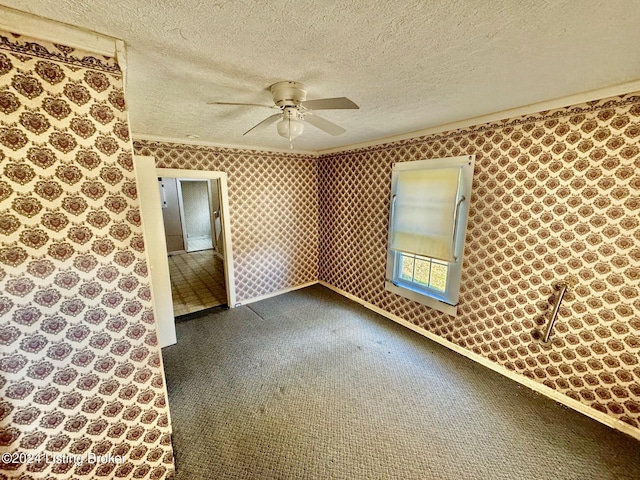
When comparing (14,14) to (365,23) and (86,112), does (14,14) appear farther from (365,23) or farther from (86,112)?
(365,23)

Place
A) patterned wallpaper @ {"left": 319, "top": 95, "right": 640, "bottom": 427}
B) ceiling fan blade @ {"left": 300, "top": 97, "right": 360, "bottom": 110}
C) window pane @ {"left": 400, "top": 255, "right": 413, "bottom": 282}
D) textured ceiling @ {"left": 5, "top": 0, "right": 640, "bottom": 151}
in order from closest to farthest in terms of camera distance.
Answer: textured ceiling @ {"left": 5, "top": 0, "right": 640, "bottom": 151} < ceiling fan blade @ {"left": 300, "top": 97, "right": 360, "bottom": 110} < patterned wallpaper @ {"left": 319, "top": 95, "right": 640, "bottom": 427} < window pane @ {"left": 400, "top": 255, "right": 413, "bottom": 282}

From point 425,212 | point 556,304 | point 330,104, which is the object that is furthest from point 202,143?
point 556,304

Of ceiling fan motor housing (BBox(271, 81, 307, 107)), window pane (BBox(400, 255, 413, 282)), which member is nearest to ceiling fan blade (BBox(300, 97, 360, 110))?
ceiling fan motor housing (BBox(271, 81, 307, 107))

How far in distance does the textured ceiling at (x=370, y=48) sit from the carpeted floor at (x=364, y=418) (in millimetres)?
2399

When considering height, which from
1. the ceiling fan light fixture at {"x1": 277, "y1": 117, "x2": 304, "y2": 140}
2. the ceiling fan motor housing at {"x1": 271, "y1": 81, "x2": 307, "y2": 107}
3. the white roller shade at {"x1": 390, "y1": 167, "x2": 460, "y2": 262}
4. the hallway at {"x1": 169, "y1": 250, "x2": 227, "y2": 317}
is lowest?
the hallway at {"x1": 169, "y1": 250, "x2": 227, "y2": 317}

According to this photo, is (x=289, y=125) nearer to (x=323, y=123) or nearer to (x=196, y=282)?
(x=323, y=123)

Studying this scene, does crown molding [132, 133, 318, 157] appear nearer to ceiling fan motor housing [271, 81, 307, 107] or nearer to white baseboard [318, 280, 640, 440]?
ceiling fan motor housing [271, 81, 307, 107]

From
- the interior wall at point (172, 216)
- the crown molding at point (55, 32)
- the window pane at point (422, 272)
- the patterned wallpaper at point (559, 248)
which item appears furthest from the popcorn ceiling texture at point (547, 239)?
the interior wall at point (172, 216)

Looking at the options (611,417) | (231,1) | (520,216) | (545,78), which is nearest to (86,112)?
(231,1)

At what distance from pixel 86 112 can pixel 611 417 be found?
383 centimetres

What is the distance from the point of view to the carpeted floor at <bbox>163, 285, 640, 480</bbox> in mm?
1594

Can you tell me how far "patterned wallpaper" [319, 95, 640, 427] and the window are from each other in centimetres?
10

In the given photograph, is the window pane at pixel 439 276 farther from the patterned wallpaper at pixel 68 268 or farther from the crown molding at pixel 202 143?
the patterned wallpaper at pixel 68 268

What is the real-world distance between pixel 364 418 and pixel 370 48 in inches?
95.5
